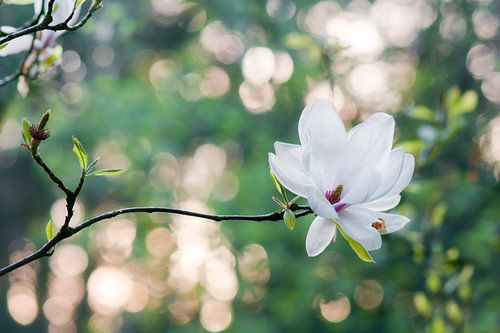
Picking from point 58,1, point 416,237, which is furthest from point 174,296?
point 58,1

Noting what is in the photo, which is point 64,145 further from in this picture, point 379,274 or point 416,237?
point 416,237

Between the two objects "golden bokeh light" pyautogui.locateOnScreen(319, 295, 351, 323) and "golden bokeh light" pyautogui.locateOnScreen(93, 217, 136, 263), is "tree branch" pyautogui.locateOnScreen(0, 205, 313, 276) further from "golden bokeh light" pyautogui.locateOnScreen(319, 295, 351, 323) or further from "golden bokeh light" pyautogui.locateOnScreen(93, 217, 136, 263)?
"golden bokeh light" pyautogui.locateOnScreen(93, 217, 136, 263)

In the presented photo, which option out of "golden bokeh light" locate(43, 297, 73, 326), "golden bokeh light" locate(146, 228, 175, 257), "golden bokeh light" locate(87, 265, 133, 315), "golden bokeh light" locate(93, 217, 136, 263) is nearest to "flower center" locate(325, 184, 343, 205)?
"golden bokeh light" locate(146, 228, 175, 257)

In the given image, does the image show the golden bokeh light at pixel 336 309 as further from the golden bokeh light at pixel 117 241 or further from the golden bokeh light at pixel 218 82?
the golden bokeh light at pixel 218 82

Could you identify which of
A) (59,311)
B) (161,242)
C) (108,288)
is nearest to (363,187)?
(161,242)

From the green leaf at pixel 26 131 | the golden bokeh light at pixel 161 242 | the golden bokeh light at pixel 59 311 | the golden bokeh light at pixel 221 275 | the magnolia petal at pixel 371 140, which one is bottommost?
the golden bokeh light at pixel 59 311

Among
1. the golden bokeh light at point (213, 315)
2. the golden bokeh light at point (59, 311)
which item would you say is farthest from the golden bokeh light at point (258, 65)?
the golden bokeh light at point (59, 311)

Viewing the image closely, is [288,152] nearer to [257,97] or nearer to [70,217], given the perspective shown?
[70,217]
